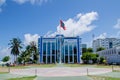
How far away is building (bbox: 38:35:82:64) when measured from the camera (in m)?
140

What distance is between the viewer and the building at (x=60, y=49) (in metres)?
140

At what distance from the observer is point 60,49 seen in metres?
139

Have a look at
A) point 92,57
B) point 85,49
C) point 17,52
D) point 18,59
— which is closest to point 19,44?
point 17,52

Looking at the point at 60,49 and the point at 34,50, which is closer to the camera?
the point at 34,50

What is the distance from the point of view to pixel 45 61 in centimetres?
14112

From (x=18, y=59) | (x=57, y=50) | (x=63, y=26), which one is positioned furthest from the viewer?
(x=57, y=50)

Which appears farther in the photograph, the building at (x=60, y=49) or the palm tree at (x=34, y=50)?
the building at (x=60, y=49)

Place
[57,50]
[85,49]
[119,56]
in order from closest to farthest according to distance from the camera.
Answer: [119,56] → [57,50] → [85,49]

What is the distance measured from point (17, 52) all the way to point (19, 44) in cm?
376

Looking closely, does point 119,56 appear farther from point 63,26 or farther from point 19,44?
point 19,44

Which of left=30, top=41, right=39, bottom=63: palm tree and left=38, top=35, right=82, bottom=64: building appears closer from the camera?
left=30, top=41, right=39, bottom=63: palm tree

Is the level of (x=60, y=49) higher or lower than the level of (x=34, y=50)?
higher

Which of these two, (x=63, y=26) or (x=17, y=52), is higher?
(x=63, y=26)

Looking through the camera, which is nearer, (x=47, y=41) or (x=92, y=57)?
(x=92, y=57)
